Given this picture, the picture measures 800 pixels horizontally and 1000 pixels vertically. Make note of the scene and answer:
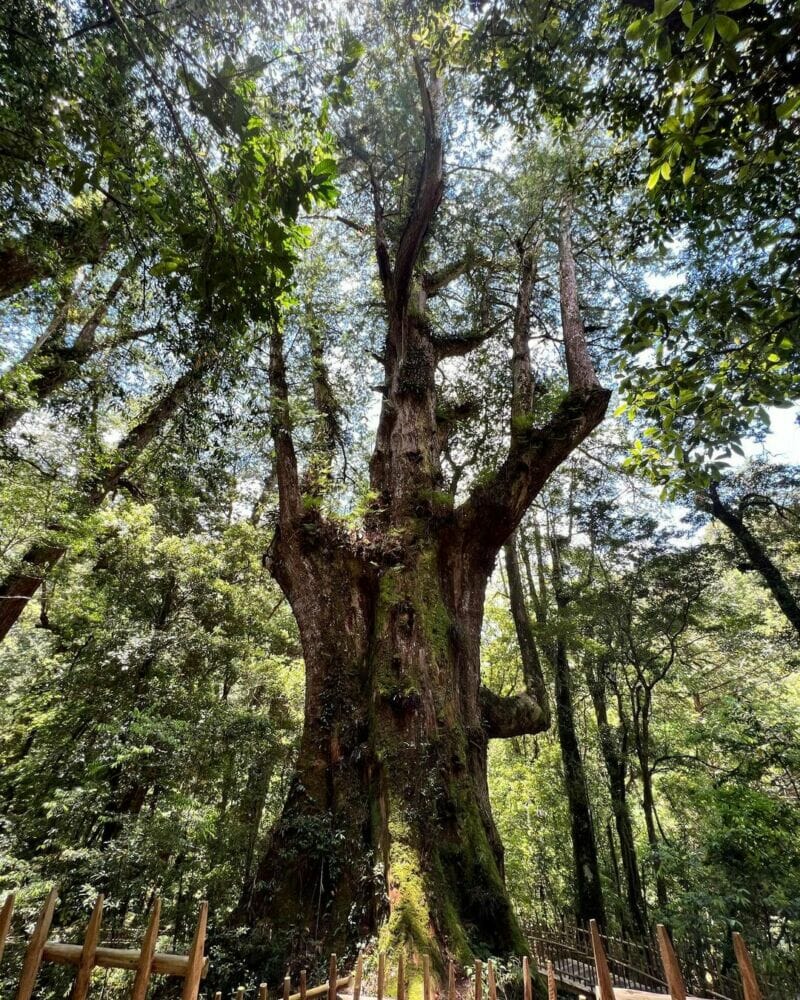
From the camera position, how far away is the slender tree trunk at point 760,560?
955cm

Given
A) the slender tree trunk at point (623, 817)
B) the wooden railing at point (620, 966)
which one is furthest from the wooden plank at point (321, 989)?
Result: the slender tree trunk at point (623, 817)

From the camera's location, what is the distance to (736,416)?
3.03 metres

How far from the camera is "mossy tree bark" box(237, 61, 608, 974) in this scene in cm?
397

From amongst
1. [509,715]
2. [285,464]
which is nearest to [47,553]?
[285,464]

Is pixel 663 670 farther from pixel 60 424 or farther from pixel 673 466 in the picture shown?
pixel 60 424

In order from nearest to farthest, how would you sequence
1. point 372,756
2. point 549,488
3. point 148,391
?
point 372,756 → point 148,391 → point 549,488

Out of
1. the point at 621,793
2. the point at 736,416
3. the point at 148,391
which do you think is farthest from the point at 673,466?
the point at 621,793

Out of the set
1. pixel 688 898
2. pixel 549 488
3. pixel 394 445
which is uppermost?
pixel 549 488

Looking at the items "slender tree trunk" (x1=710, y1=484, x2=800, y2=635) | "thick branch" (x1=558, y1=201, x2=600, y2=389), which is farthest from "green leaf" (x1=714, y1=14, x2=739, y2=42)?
"slender tree trunk" (x1=710, y1=484, x2=800, y2=635)

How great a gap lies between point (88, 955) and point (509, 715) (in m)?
5.29

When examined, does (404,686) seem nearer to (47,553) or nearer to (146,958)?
(146,958)

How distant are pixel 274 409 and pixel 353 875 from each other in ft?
15.6

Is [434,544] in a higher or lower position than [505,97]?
lower

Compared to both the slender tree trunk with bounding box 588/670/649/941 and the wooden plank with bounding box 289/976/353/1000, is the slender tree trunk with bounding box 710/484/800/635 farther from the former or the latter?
the wooden plank with bounding box 289/976/353/1000
